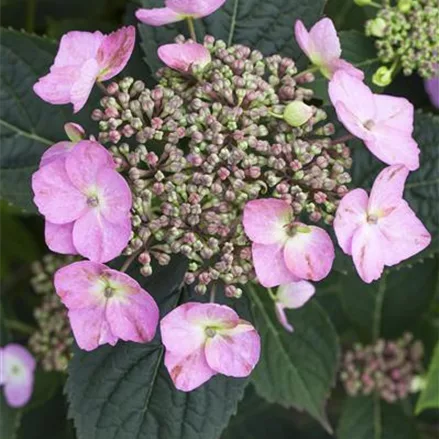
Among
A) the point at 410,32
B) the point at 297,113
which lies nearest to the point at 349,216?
the point at 297,113

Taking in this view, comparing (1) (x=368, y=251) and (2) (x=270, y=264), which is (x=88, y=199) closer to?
(2) (x=270, y=264)

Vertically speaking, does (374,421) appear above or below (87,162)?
below

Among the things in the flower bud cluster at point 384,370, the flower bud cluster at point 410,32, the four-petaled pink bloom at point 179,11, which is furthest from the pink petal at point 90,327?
the flower bud cluster at point 384,370

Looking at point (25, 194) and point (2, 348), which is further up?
point (25, 194)

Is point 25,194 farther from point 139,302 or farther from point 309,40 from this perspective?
point 309,40

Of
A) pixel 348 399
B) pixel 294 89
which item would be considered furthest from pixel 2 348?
pixel 294 89

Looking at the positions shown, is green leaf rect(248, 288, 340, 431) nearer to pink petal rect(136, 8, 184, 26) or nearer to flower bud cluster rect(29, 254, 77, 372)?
flower bud cluster rect(29, 254, 77, 372)

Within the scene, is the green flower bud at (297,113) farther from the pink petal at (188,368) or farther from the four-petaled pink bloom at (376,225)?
the pink petal at (188,368)
